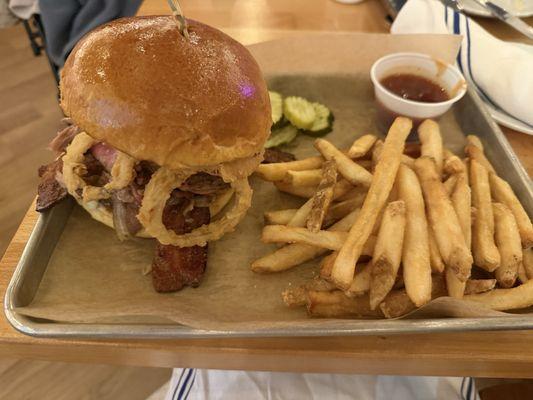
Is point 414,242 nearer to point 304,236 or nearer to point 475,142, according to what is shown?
point 304,236

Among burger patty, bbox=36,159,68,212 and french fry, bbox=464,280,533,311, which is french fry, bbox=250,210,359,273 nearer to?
french fry, bbox=464,280,533,311

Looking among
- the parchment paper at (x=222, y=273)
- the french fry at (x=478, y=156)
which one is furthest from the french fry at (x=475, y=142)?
the parchment paper at (x=222, y=273)

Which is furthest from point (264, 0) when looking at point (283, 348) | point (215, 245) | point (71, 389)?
point (71, 389)

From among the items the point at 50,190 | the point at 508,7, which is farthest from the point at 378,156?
the point at 508,7

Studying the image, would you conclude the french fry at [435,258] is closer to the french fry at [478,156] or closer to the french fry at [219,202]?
the french fry at [478,156]

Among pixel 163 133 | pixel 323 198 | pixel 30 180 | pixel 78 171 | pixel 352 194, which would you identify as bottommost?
pixel 30 180

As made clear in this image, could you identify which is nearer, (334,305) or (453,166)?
(334,305)

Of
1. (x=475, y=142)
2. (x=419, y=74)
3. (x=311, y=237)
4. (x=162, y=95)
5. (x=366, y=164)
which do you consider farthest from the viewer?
(x=419, y=74)
